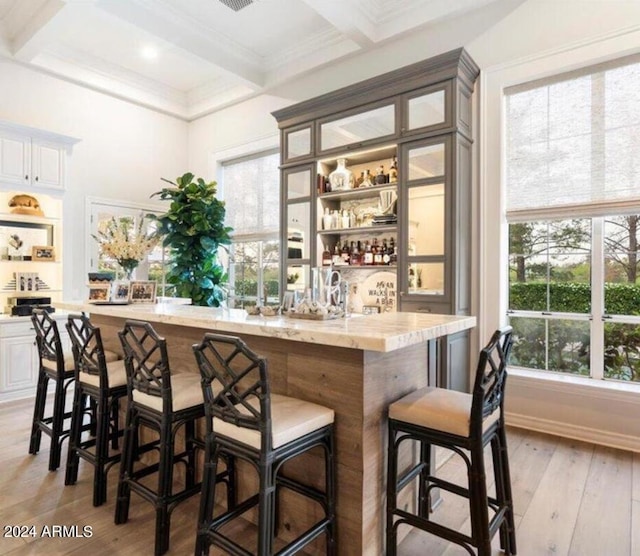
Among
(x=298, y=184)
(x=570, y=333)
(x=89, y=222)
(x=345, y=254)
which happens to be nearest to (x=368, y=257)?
(x=345, y=254)

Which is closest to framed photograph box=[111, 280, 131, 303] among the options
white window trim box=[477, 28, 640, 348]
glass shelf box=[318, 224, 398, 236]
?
→ glass shelf box=[318, 224, 398, 236]

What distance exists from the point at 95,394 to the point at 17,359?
245 centimetres

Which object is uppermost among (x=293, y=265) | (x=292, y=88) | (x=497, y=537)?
(x=292, y=88)

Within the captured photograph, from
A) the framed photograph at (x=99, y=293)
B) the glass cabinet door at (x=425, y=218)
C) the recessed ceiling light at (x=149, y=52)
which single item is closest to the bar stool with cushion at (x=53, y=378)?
the framed photograph at (x=99, y=293)

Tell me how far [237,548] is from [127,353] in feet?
3.45

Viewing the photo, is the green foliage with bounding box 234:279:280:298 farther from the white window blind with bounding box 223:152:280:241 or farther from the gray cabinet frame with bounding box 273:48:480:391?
the gray cabinet frame with bounding box 273:48:480:391

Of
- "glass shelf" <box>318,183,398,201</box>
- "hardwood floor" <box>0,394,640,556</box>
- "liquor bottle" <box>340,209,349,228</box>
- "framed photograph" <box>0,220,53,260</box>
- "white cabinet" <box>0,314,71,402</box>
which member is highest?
"glass shelf" <box>318,183,398,201</box>

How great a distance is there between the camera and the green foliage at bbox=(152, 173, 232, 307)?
514cm

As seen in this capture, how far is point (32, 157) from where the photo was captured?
449 centimetres

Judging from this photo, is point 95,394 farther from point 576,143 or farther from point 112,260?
point 576,143

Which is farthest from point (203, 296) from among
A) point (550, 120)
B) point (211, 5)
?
point (550, 120)

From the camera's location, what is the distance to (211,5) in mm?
4078

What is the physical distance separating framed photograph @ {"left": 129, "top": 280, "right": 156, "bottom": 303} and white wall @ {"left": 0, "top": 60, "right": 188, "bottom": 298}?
240 cm

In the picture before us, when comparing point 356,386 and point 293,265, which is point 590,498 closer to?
point 356,386
